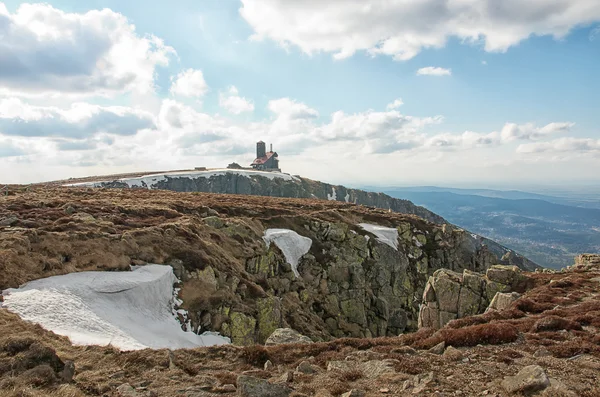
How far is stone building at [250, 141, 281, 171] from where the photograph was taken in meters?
180

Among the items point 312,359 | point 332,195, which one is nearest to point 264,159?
point 332,195

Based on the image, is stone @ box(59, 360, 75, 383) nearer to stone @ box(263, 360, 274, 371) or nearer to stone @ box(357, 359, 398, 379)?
stone @ box(263, 360, 274, 371)

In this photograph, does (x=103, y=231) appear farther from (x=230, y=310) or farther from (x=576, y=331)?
(x=576, y=331)

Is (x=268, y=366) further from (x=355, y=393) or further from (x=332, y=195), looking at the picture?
(x=332, y=195)

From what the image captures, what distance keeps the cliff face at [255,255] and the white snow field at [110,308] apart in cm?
123

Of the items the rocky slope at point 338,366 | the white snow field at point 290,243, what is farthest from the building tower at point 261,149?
the rocky slope at point 338,366

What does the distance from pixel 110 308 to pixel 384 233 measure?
42522mm

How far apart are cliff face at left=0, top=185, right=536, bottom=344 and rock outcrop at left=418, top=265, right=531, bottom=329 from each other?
10.2 m

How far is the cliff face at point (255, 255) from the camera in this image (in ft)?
76.3

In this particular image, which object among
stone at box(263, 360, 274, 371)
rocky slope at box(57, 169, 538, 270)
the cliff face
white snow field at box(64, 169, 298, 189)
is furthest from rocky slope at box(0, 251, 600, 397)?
rocky slope at box(57, 169, 538, 270)

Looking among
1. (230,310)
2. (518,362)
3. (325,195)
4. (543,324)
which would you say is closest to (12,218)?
(230,310)

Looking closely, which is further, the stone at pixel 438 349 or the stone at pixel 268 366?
the stone at pixel 438 349

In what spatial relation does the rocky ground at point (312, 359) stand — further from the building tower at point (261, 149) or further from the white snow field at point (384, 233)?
the building tower at point (261, 149)

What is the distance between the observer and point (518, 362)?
1180 cm
